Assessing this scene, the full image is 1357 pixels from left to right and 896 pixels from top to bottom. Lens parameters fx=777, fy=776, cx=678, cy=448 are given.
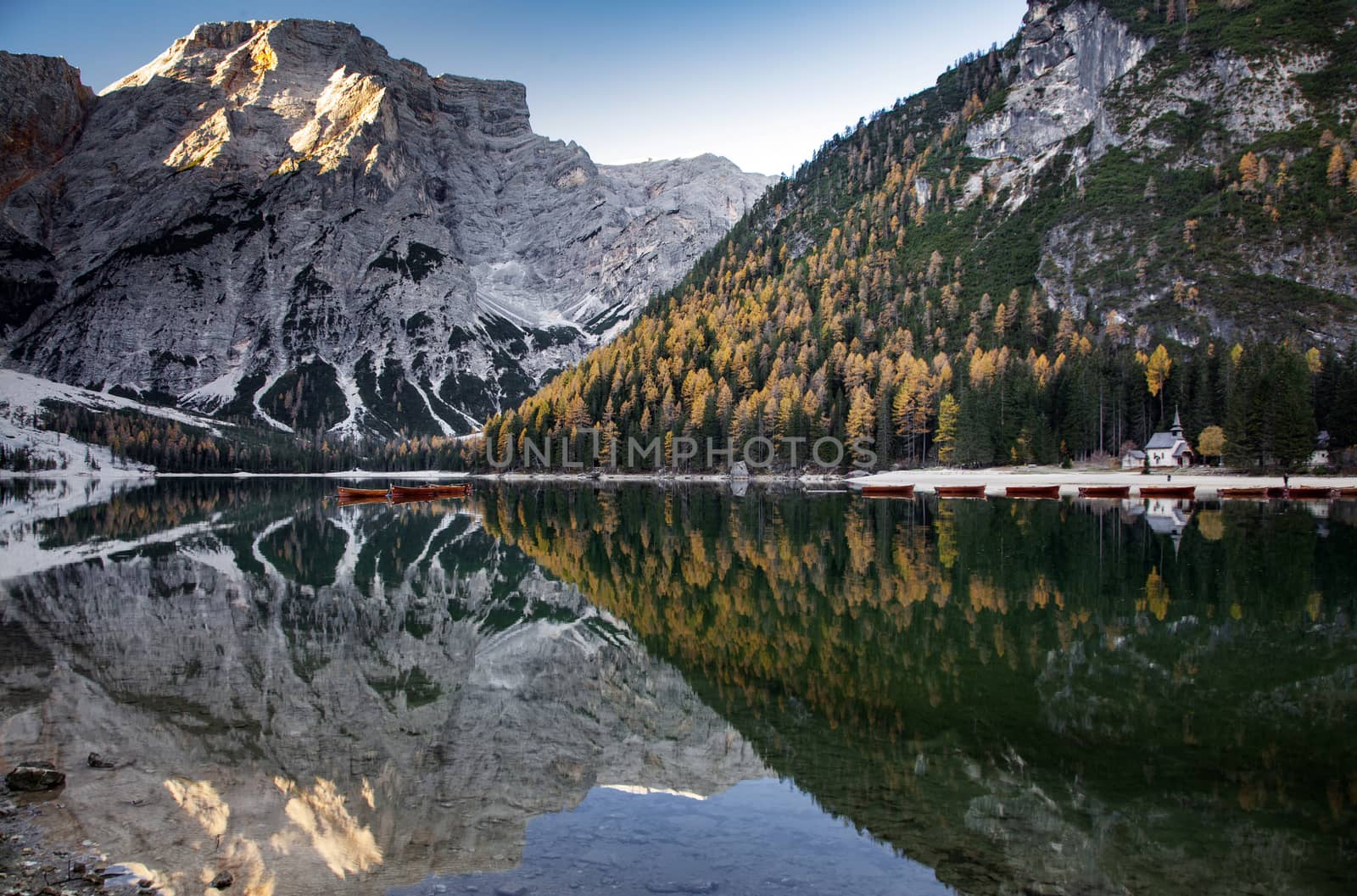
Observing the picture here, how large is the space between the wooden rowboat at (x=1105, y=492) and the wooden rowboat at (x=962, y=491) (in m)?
9.03

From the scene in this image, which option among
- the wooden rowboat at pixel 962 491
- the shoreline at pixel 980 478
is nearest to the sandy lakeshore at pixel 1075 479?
the shoreline at pixel 980 478

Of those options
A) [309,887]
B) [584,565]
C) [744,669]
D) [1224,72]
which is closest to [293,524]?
[584,565]

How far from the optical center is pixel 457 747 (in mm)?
13719

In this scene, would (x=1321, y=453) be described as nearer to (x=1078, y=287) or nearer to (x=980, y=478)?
(x=980, y=478)

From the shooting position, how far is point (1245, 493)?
6725 centimetres

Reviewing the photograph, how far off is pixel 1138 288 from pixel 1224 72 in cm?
6170

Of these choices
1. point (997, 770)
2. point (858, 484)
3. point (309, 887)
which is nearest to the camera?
point (309, 887)

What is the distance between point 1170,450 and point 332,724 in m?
97.6

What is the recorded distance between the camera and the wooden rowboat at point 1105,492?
72375 millimetres

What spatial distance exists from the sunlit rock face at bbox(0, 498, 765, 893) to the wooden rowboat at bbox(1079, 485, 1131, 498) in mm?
61736

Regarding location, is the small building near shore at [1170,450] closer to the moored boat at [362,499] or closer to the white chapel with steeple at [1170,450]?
the white chapel with steeple at [1170,450]

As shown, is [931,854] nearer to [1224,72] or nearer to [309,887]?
[309,887]

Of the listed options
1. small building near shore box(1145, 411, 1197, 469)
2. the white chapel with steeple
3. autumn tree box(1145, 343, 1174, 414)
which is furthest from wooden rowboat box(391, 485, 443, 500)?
autumn tree box(1145, 343, 1174, 414)

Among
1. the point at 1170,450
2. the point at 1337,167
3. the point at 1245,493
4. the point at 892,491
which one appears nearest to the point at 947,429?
the point at 1170,450
